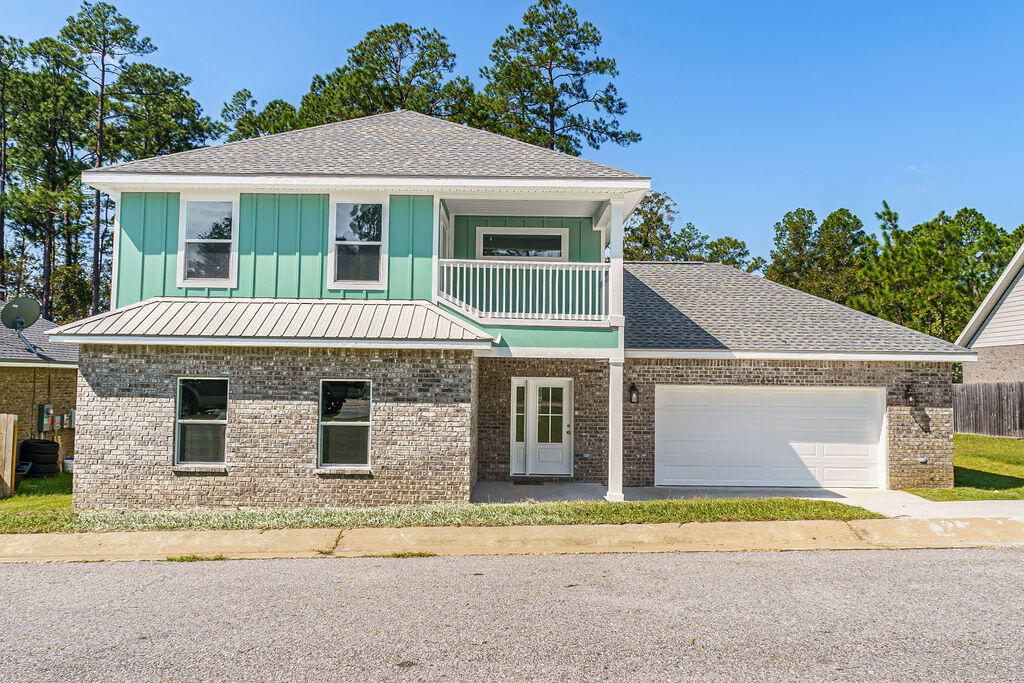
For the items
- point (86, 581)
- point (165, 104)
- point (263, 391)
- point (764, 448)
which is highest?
point (165, 104)

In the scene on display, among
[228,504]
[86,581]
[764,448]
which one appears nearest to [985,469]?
[764,448]

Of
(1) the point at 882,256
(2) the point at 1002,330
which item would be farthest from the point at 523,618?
(1) the point at 882,256

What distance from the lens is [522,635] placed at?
587cm

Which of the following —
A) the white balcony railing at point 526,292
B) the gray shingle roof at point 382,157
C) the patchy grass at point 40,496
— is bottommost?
the patchy grass at point 40,496

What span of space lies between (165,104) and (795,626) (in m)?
38.6

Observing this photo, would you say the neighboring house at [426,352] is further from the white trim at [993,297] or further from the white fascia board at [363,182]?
the white trim at [993,297]

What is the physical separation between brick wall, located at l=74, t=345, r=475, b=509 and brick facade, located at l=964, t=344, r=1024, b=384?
72.5 ft

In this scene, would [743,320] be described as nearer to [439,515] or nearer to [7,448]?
[439,515]

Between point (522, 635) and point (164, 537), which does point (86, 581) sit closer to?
point (164, 537)

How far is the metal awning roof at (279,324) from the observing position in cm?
1083

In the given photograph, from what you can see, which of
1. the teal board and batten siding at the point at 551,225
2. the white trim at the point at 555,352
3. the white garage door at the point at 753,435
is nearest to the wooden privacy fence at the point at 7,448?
the teal board and batten siding at the point at 551,225

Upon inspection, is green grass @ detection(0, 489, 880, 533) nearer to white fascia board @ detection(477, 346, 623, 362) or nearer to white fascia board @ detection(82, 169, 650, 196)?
white fascia board @ detection(477, 346, 623, 362)

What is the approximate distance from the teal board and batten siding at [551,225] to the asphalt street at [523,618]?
726cm

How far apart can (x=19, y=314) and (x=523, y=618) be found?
14911 mm
